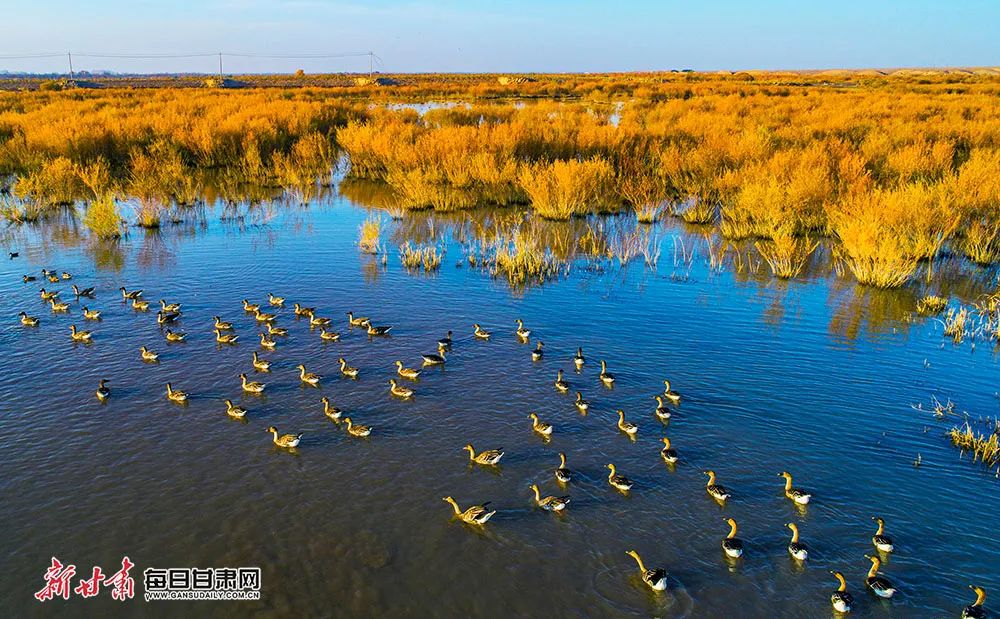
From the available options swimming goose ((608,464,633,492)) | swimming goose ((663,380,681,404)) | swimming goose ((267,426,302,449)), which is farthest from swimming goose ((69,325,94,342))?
swimming goose ((663,380,681,404))

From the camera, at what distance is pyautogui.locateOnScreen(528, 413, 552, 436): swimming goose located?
12.9 m

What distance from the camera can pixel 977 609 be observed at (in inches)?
334

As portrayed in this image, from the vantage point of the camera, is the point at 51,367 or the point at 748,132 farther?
the point at 748,132

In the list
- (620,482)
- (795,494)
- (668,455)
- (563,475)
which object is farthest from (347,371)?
Answer: (795,494)

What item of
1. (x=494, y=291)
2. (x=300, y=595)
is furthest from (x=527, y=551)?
(x=494, y=291)

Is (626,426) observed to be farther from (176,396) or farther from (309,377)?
(176,396)

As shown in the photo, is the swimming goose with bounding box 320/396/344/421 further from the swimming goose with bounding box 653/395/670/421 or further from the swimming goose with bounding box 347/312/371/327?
the swimming goose with bounding box 653/395/670/421

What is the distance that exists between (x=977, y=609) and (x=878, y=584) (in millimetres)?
1170

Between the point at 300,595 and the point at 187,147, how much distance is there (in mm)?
37138

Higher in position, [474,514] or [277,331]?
[277,331]

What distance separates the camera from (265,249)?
2581cm

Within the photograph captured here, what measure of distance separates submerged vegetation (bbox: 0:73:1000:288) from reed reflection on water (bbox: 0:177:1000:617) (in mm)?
2722

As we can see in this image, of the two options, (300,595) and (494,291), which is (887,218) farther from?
(300,595)

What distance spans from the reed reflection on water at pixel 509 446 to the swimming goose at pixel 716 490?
16 centimetres
